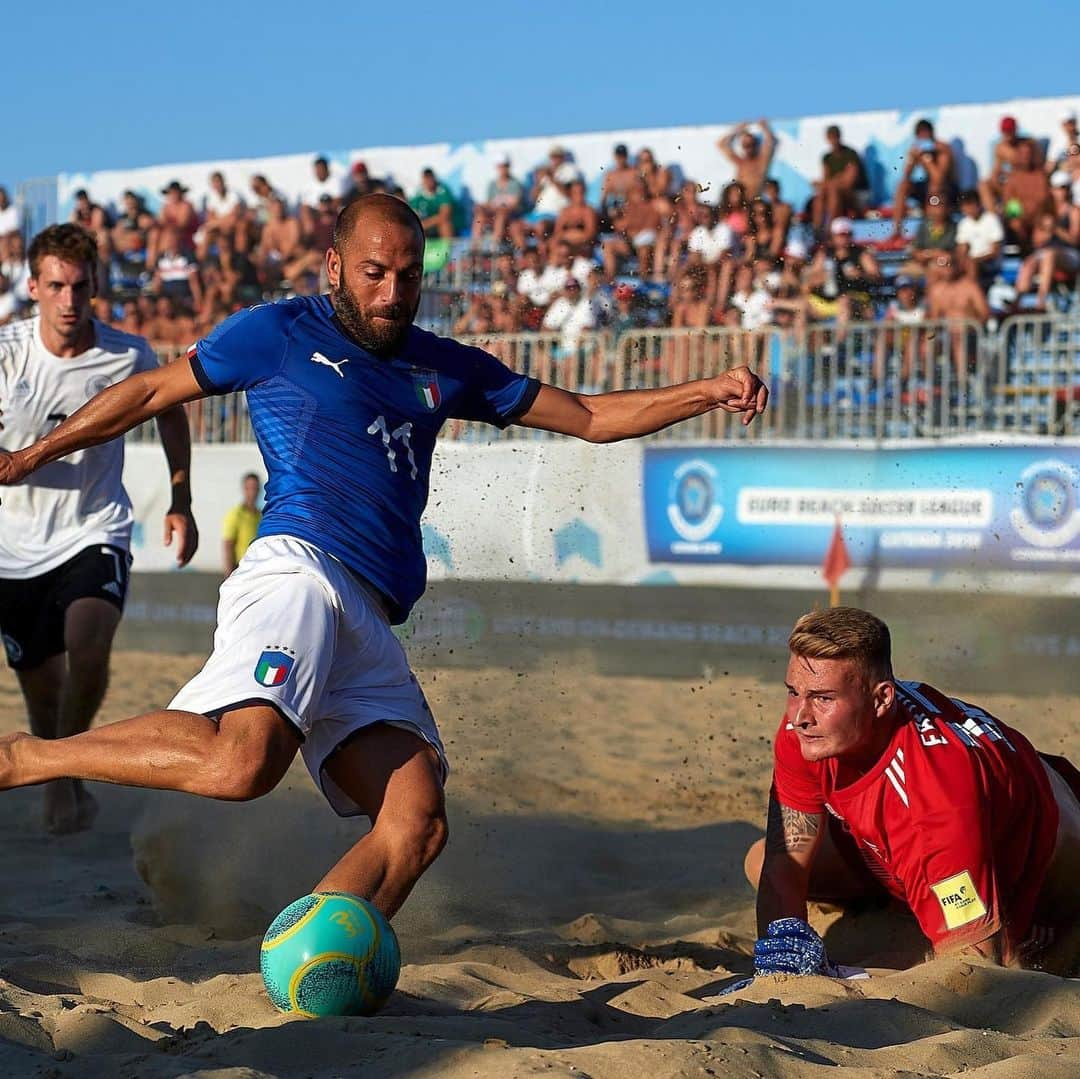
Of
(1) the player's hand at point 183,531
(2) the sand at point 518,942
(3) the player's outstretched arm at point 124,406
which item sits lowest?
(2) the sand at point 518,942

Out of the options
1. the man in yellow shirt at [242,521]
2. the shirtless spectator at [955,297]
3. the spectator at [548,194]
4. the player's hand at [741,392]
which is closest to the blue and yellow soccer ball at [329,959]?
the player's hand at [741,392]

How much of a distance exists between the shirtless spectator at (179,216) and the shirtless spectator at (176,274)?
0.05m

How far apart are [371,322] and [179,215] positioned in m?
15.9

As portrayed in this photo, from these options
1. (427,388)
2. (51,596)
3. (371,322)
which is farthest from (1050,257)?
(371,322)

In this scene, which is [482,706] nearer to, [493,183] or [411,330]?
[411,330]

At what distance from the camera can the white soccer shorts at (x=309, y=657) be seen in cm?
352

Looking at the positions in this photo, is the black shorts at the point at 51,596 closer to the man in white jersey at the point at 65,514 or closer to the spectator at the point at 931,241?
the man in white jersey at the point at 65,514

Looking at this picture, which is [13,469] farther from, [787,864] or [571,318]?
[571,318]

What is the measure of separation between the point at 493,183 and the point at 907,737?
13.4 m

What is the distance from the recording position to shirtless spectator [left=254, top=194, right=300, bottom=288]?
695 inches

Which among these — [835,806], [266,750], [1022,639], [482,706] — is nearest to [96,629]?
[482,706]

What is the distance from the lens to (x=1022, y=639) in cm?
970

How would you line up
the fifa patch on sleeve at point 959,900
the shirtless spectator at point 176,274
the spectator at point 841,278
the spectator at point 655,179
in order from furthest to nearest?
the shirtless spectator at point 176,274
the spectator at point 655,179
the spectator at point 841,278
the fifa patch on sleeve at point 959,900

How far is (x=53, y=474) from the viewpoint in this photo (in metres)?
6.27
